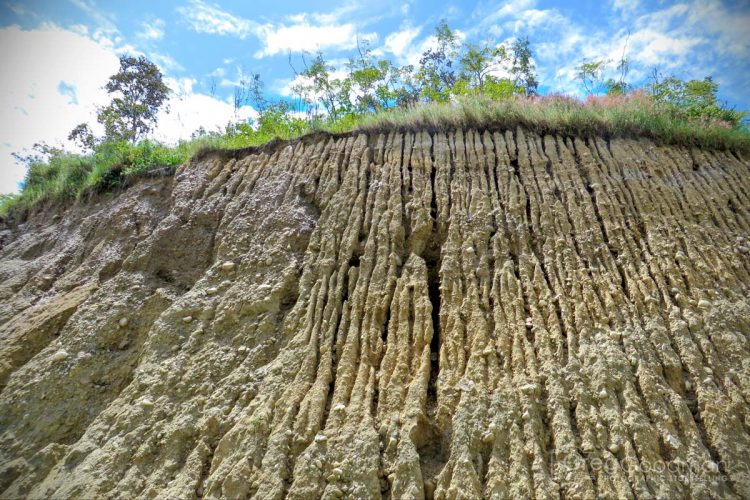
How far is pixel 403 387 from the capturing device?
4266 mm

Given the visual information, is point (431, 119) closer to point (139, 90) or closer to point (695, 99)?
point (695, 99)

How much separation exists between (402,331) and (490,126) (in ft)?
13.6

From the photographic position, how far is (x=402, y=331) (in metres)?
4.75

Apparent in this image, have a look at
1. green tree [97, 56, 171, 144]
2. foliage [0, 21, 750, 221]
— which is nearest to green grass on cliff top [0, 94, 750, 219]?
foliage [0, 21, 750, 221]

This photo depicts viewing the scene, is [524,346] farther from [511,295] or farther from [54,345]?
[54,345]

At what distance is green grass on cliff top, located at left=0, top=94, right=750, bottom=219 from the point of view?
6.84m

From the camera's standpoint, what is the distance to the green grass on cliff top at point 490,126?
22.5 feet

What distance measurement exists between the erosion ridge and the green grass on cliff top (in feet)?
0.89

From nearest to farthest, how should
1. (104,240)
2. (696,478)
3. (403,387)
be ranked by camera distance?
(696,478)
(403,387)
(104,240)

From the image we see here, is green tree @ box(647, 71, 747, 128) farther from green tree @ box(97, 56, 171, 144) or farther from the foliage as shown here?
green tree @ box(97, 56, 171, 144)

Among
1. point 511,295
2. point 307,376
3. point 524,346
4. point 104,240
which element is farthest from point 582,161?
point 104,240

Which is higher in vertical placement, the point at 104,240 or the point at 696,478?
the point at 104,240

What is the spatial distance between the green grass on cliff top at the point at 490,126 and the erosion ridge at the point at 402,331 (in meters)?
0.27

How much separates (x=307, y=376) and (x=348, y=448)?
0.93 meters
